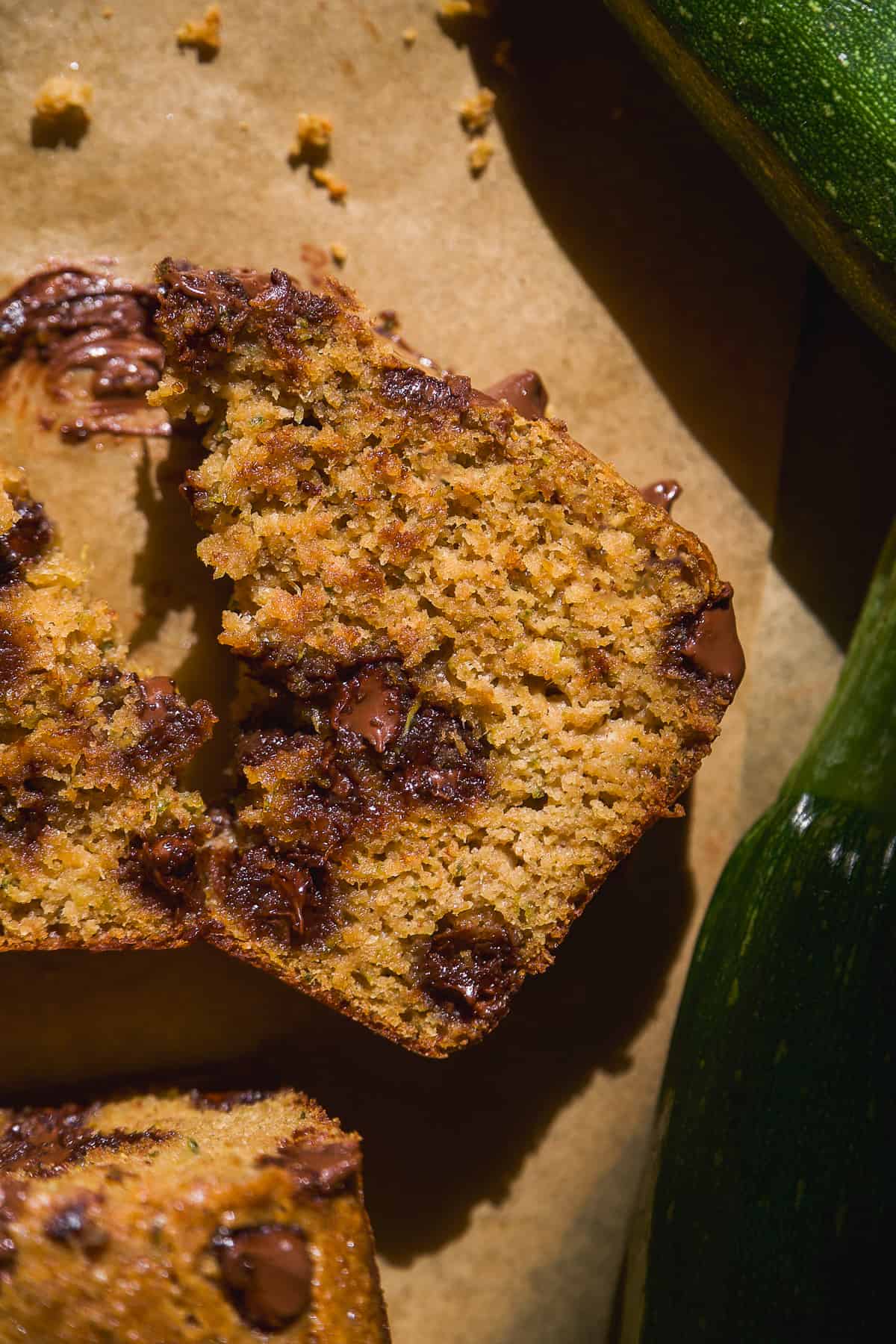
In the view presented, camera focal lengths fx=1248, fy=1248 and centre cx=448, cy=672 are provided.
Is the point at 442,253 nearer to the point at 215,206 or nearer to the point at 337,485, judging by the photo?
the point at 215,206

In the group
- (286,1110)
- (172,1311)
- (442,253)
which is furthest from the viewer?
(442,253)

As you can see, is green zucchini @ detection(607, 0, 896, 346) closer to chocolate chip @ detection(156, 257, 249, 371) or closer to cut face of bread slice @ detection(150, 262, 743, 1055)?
cut face of bread slice @ detection(150, 262, 743, 1055)

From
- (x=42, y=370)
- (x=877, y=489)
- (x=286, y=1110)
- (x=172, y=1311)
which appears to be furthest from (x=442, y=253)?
(x=172, y=1311)

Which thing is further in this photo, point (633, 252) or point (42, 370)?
point (633, 252)

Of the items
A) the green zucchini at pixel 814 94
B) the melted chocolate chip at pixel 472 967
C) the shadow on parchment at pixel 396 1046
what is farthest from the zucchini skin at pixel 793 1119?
the green zucchini at pixel 814 94

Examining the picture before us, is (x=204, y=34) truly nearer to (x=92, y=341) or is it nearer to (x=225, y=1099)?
(x=92, y=341)

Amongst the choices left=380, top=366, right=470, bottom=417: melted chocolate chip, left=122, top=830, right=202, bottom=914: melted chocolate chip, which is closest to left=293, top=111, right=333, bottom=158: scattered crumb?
left=380, top=366, right=470, bottom=417: melted chocolate chip
